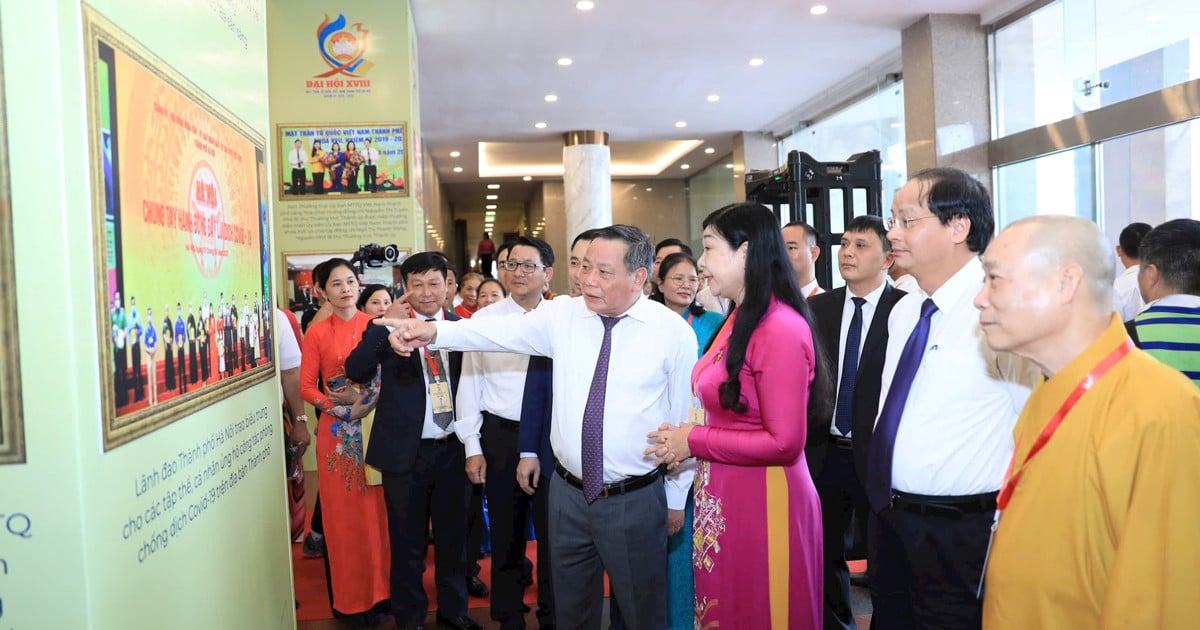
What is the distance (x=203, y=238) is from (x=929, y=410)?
1755mm

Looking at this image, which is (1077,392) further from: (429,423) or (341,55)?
(341,55)

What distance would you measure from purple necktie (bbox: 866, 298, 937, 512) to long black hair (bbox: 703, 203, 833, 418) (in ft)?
0.76

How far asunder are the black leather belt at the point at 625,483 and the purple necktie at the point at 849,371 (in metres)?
1.03

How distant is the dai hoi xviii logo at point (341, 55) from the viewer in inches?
240

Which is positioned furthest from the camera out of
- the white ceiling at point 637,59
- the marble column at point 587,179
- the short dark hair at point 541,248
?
the marble column at point 587,179

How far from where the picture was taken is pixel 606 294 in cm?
241

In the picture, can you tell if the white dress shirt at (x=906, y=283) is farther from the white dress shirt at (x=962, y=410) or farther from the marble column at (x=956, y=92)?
the marble column at (x=956, y=92)

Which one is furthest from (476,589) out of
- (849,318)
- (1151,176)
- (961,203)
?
(1151,176)

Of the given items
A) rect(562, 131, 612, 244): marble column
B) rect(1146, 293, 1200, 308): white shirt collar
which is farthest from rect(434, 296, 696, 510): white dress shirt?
rect(562, 131, 612, 244): marble column

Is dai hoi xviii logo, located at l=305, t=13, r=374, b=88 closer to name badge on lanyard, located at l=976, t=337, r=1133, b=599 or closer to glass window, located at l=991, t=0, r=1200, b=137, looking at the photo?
name badge on lanyard, located at l=976, t=337, r=1133, b=599

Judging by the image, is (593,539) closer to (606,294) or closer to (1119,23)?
(606,294)

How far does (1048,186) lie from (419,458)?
6528mm

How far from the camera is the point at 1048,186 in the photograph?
7.20 metres

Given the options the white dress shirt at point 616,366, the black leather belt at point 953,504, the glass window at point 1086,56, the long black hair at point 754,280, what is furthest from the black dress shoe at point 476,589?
the glass window at point 1086,56
